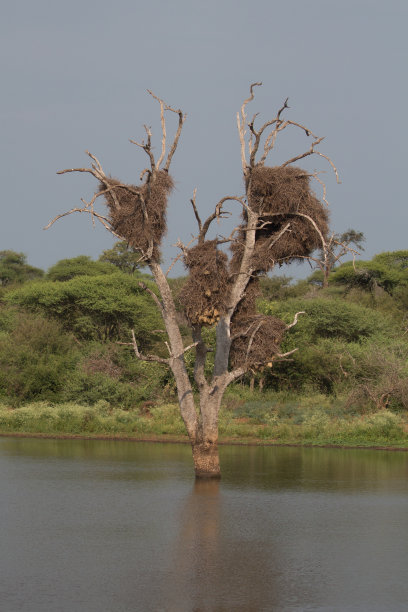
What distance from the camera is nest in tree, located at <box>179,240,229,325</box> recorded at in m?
15.6

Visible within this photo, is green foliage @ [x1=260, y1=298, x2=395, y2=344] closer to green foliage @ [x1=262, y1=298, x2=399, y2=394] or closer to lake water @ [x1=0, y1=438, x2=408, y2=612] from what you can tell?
green foliage @ [x1=262, y1=298, x2=399, y2=394]

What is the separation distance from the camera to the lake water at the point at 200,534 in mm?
8680

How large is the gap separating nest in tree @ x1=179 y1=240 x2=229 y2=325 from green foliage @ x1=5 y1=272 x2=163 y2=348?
22.9 meters

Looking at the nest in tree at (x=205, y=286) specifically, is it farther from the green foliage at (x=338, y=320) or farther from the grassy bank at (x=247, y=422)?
the green foliage at (x=338, y=320)

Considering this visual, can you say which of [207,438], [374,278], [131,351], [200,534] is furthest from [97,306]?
[200,534]

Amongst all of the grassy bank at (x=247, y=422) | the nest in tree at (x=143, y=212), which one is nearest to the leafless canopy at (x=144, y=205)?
the nest in tree at (x=143, y=212)

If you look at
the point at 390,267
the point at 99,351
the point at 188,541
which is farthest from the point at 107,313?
the point at 188,541

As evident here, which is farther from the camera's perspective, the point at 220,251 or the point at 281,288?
the point at 281,288

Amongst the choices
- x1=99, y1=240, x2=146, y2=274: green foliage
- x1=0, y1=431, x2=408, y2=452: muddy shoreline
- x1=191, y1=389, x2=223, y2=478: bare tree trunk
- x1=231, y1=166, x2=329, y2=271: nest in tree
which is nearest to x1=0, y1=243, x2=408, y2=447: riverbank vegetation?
x1=0, y1=431, x2=408, y2=452: muddy shoreline

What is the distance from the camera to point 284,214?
16.4m

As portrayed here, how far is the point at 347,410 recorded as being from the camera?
2683 centimetres

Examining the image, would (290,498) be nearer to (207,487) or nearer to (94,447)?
(207,487)

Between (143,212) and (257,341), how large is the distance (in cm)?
333

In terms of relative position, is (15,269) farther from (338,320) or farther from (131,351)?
(338,320)
